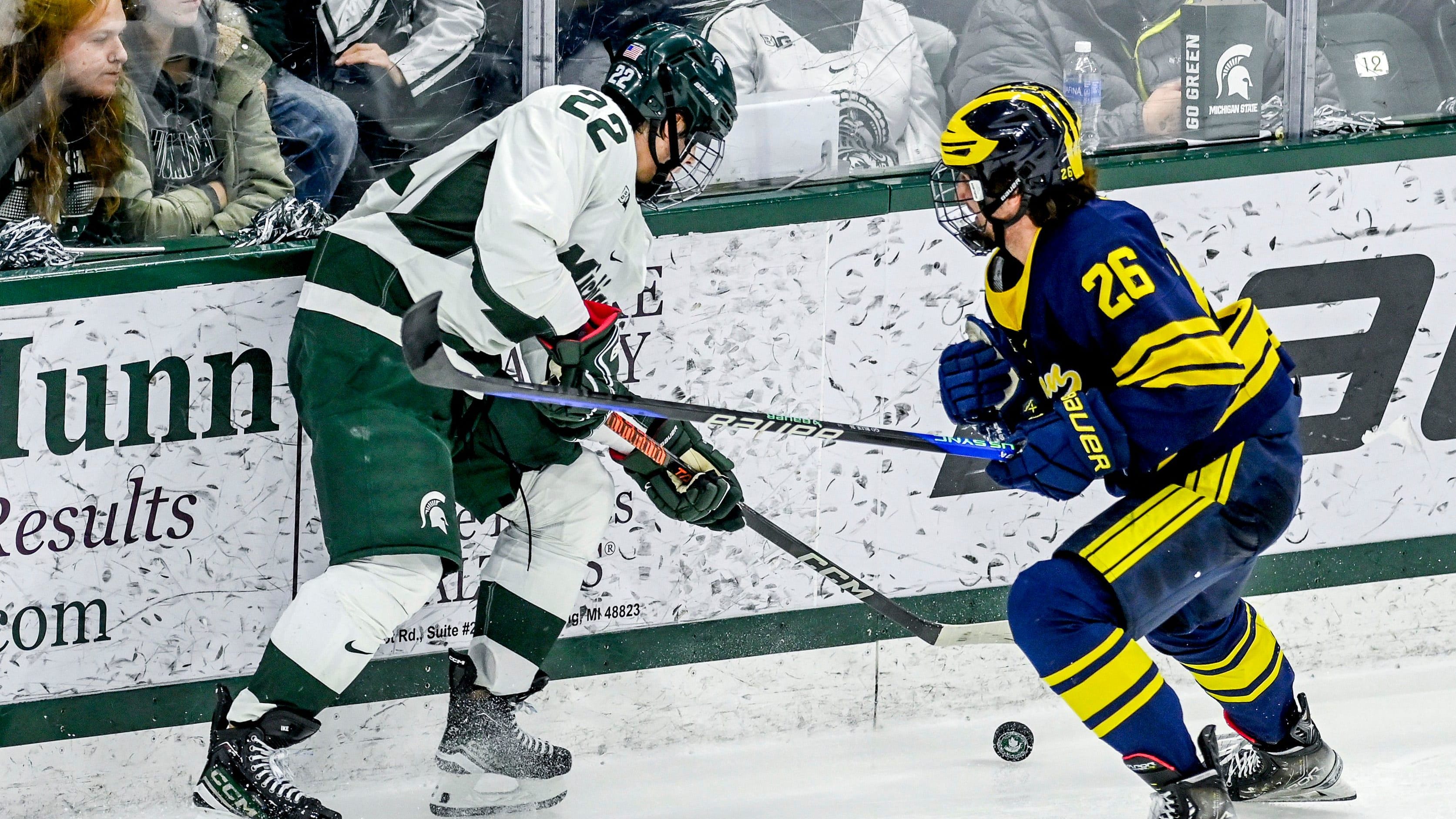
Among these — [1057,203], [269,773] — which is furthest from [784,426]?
[269,773]

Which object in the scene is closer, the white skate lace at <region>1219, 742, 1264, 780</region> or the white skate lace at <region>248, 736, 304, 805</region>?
the white skate lace at <region>248, 736, 304, 805</region>

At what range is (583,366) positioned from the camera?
2729 millimetres

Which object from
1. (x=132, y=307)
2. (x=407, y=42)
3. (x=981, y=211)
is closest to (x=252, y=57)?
(x=407, y=42)

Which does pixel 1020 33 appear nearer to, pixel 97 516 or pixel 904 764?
pixel 904 764

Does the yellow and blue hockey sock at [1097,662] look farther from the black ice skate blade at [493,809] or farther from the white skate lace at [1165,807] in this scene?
the black ice skate blade at [493,809]

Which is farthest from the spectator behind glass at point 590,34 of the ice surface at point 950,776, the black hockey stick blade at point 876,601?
the ice surface at point 950,776

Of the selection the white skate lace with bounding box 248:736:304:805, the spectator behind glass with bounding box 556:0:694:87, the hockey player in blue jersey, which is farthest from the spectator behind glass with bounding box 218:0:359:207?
the hockey player in blue jersey

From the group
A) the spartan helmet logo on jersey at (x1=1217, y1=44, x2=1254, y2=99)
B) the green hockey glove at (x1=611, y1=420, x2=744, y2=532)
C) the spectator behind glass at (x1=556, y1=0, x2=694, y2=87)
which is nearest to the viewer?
the green hockey glove at (x1=611, y1=420, x2=744, y2=532)

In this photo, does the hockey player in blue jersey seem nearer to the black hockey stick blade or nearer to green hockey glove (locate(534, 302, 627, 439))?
the black hockey stick blade

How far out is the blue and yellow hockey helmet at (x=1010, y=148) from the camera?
2.58 m

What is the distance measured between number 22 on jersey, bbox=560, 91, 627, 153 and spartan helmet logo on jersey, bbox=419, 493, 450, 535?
63cm

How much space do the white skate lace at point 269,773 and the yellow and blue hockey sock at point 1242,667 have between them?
1.50 m

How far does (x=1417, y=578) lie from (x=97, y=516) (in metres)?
2.79

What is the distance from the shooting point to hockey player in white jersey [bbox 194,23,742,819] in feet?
8.58
